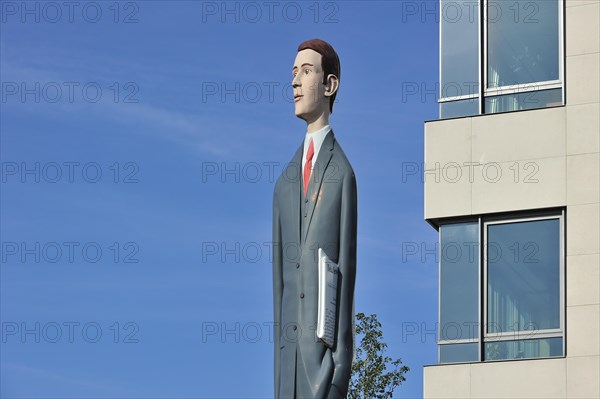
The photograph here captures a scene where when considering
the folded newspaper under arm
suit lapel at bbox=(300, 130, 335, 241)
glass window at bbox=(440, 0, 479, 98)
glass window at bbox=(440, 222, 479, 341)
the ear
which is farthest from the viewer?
glass window at bbox=(440, 0, 479, 98)

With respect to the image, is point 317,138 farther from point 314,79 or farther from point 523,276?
point 523,276

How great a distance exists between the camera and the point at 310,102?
622 inches

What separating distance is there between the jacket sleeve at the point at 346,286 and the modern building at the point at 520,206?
816 centimetres

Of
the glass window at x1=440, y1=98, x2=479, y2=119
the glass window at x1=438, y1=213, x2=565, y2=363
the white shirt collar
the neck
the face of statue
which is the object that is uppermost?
the glass window at x1=440, y1=98, x2=479, y2=119

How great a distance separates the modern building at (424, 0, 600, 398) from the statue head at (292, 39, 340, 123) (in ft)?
26.3

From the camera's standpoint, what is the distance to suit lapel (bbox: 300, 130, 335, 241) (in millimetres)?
15305

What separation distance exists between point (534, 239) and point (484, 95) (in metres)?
2.72

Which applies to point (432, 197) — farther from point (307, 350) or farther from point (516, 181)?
point (307, 350)

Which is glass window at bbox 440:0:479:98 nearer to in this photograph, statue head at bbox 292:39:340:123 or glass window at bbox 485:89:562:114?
glass window at bbox 485:89:562:114

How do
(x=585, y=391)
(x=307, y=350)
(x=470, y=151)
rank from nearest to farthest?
1. (x=307, y=350)
2. (x=585, y=391)
3. (x=470, y=151)

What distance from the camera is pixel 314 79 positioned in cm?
1577

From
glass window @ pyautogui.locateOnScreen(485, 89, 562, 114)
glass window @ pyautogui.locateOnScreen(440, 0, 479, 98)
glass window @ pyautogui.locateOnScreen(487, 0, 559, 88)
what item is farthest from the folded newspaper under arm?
glass window @ pyautogui.locateOnScreen(487, 0, 559, 88)

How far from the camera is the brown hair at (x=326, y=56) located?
1580cm

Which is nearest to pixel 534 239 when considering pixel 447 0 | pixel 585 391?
pixel 585 391
